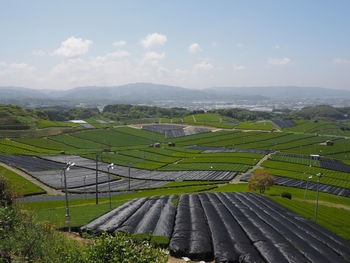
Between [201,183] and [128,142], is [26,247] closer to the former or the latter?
[201,183]

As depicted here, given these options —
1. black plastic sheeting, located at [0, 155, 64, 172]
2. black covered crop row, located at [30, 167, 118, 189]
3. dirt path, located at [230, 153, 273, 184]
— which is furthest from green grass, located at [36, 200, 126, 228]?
dirt path, located at [230, 153, 273, 184]

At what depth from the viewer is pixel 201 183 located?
62062 mm

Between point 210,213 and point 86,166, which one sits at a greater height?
point 210,213

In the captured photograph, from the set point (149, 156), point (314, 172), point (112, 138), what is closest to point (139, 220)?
point (314, 172)

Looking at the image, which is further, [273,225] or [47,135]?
[47,135]

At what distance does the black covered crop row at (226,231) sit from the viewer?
19078 mm

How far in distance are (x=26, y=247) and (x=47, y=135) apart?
10895cm

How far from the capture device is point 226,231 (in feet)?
74.2

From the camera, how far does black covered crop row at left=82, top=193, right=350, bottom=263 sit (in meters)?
19.1

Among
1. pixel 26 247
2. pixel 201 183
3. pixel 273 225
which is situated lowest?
pixel 201 183

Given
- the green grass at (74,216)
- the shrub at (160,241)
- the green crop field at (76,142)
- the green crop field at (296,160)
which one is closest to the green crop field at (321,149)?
the green crop field at (296,160)

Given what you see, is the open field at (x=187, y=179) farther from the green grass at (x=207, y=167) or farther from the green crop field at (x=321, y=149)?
the green crop field at (x=321, y=149)

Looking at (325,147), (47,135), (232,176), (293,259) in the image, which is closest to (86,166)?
(232,176)

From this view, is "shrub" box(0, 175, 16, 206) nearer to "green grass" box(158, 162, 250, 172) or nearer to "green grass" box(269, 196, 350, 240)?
"green grass" box(269, 196, 350, 240)
